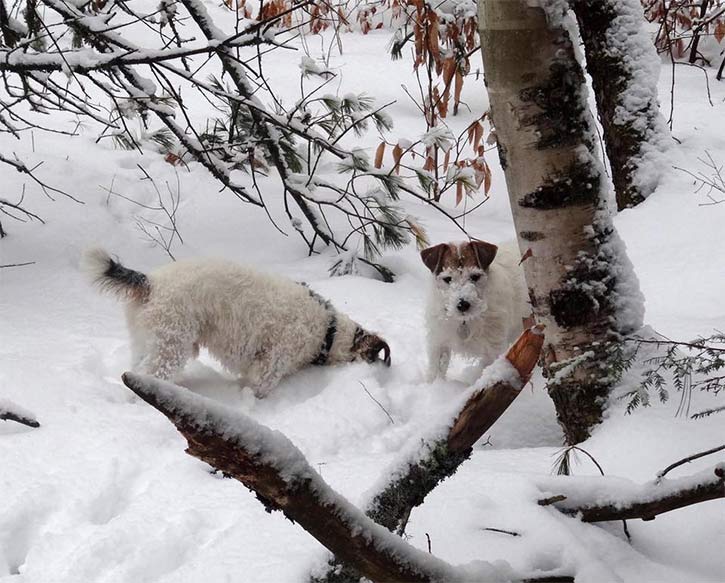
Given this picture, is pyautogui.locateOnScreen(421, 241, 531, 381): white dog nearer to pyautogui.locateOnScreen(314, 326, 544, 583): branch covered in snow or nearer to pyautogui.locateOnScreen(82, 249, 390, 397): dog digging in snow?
pyautogui.locateOnScreen(82, 249, 390, 397): dog digging in snow

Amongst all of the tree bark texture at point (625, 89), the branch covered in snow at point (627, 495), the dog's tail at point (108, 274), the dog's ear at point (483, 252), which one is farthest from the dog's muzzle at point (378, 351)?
the branch covered in snow at point (627, 495)

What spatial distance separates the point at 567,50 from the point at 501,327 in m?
2.50

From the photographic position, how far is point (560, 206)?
2.45 meters

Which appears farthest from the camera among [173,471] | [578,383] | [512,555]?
[173,471]

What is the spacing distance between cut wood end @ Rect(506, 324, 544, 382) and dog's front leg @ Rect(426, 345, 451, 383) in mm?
2879

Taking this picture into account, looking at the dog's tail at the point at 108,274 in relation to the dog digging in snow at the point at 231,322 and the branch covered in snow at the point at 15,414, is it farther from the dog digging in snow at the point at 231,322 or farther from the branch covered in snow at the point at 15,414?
the branch covered in snow at the point at 15,414

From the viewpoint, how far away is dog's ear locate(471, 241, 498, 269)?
14.4ft

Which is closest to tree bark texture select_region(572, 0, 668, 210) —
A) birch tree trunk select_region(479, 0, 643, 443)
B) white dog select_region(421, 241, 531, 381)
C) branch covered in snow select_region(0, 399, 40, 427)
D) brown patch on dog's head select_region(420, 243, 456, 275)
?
white dog select_region(421, 241, 531, 381)

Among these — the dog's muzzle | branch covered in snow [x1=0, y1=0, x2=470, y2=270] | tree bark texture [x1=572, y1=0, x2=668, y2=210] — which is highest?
tree bark texture [x1=572, y1=0, x2=668, y2=210]

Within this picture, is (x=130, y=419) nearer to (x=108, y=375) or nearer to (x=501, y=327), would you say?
(x=108, y=375)

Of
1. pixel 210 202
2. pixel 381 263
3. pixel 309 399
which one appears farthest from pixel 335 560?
pixel 210 202

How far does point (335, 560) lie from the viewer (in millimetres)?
1705

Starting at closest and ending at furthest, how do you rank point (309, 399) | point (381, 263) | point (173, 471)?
point (173, 471), point (309, 399), point (381, 263)

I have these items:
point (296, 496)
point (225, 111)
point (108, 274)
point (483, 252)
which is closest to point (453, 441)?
point (296, 496)
